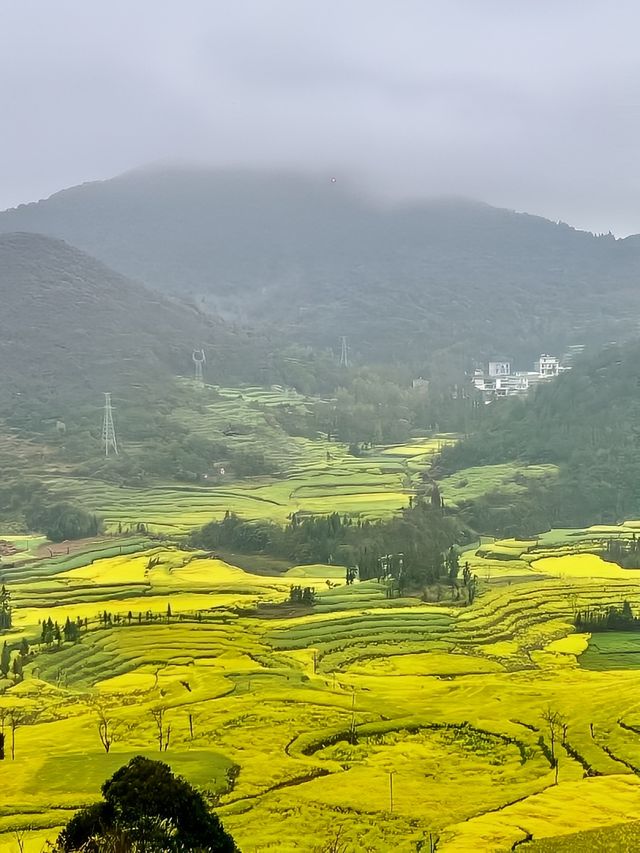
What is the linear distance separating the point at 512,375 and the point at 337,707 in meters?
130

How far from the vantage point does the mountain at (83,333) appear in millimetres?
115875

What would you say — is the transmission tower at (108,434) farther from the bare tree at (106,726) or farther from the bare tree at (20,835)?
the bare tree at (20,835)

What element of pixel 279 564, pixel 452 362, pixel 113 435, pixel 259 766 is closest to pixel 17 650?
pixel 259 766

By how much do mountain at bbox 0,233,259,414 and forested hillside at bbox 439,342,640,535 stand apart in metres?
42.8

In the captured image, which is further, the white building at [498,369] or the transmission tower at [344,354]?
the white building at [498,369]

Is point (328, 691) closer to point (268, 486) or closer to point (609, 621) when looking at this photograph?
point (609, 621)

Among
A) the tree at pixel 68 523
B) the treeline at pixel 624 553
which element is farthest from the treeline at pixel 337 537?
the treeline at pixel 624 553

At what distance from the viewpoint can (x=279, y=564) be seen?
59.8 m

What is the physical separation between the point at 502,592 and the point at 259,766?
2435 centimetres

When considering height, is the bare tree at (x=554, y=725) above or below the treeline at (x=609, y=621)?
below

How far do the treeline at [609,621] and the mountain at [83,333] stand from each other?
243 ft

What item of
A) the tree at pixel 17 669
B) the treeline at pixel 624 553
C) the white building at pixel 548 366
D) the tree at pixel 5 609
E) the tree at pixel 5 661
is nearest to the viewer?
the tree at pixel 17 669

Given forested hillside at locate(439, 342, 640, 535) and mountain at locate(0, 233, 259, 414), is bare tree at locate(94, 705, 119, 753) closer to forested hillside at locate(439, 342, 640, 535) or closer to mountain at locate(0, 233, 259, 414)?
forested hillside at locate(439, 342, 640, 535)

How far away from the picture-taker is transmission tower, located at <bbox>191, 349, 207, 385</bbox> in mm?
125850
